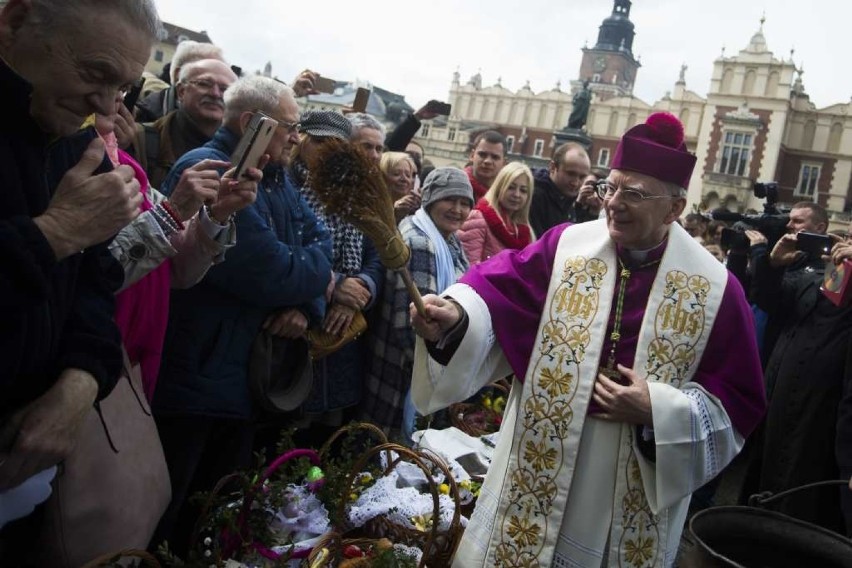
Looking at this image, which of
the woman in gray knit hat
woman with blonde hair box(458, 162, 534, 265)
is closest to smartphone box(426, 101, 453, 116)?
woman with blonde hair box(458, 162, 534, 265)

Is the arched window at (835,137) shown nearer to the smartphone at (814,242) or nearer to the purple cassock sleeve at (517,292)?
the smartphone at (814,242)

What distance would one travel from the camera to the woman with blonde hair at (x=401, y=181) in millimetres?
4281

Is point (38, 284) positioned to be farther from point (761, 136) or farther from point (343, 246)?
point (761, 136)

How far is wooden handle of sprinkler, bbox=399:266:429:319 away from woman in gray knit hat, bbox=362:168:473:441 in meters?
1.47

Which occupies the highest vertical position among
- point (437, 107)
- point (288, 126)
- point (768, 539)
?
point (437, 107)

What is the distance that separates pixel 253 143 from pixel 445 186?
1881 millimetres

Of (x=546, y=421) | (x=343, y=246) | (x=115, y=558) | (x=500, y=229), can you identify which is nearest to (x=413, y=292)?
(x=546, y=421)

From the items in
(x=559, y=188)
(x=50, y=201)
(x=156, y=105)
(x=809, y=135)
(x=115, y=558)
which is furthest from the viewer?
(x=809, y=135)

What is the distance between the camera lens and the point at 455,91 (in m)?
60.8

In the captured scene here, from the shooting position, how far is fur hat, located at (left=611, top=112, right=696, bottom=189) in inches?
98.6

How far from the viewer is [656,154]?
2508 mm

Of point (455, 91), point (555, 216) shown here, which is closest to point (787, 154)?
point (455, 91)

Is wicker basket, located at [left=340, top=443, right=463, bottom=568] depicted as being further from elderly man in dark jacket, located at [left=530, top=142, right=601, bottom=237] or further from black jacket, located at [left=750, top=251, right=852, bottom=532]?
elderly man in dark jacket, located at [left=530, top=142, right=601, bottom=237]

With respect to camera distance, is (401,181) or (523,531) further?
(401,181)
